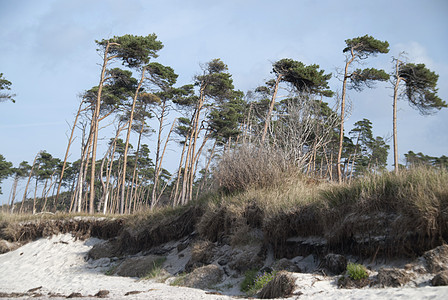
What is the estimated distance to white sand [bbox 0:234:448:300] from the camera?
5.52 m

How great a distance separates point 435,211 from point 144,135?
2535cm

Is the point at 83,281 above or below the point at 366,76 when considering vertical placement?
below

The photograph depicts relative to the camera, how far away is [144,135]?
29188 millimetres

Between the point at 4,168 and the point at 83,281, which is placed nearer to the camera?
the point at 83,281

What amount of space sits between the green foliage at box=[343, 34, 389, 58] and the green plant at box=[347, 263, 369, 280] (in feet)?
56.8

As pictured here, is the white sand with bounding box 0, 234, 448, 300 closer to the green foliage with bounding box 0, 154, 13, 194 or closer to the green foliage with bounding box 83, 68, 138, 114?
the green foliage with bounding box 83, 68, 138, 114

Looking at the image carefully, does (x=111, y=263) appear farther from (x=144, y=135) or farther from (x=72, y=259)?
(x=144, y=135)

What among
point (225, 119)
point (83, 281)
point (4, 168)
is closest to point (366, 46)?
point (225, 119)

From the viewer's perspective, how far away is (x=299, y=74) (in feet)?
63.2

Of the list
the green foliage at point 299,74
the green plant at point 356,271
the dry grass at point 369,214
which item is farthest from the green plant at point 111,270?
the green foliage at point 299,74

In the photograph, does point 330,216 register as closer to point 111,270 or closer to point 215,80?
point 111,270

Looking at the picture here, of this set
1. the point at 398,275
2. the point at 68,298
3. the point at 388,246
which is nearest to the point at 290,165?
the point at 388,246

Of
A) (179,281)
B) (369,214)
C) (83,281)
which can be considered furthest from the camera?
(83,281)

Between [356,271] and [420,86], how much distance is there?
18633 millimetres
